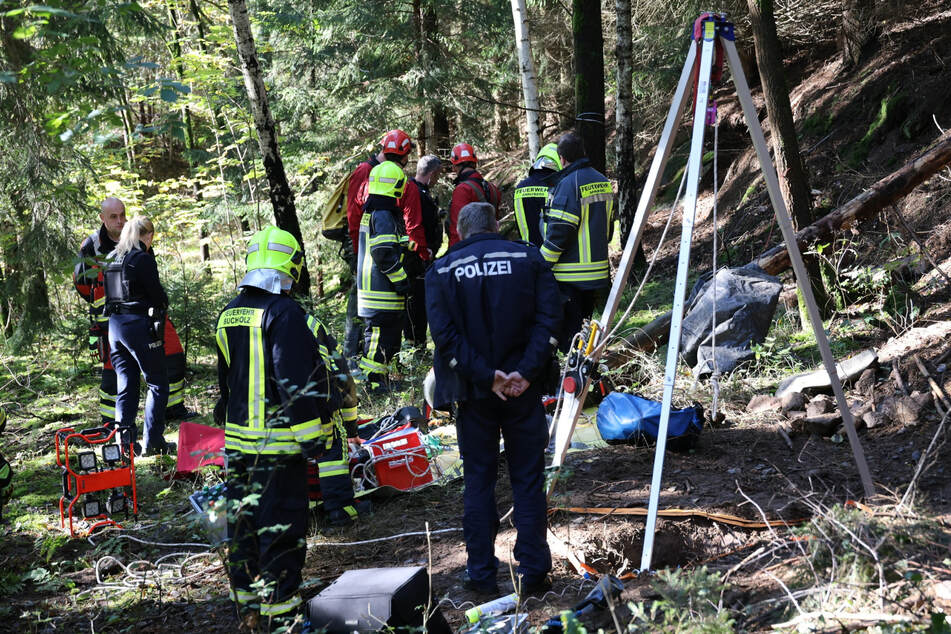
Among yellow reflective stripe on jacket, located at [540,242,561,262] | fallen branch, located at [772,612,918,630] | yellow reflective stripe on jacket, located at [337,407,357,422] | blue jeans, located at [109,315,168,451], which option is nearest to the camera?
fallen branch, located at [772,612,918,630]

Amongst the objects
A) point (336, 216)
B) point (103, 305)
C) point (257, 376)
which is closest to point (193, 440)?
point (103, 305)

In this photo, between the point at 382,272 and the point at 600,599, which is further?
the point at 382,272

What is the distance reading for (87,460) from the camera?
5344 mm

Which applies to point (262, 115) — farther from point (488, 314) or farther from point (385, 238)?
point (488, 314)

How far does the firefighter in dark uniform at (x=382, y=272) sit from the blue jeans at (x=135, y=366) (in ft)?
6.15

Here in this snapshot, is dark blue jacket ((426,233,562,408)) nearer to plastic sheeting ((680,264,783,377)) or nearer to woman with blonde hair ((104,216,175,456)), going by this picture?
plastic sheeting ((680,264,783,377))

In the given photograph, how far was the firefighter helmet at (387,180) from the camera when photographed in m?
6.96

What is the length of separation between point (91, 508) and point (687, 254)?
4.47 meters

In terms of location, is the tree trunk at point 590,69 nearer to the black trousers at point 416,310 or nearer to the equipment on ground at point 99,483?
the black trousers at point 416,310

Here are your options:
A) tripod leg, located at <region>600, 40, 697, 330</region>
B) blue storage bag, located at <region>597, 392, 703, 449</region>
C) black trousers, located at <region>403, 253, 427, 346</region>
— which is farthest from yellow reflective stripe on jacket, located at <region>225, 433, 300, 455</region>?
black trousers, located at <region>403, 253, 427, 346</region>

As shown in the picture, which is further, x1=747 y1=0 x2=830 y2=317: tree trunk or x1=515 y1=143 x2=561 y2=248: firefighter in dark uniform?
x1=747 y1=0 x2=830 y2=317: tree trunk

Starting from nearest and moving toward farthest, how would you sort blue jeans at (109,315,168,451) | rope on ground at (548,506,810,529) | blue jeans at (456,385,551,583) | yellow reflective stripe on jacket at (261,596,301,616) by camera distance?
yellow reflective stripe on jacket at (261,596,301,616) → blue jeans at (456,385,551,583) → rope on ground at (548,506,810,529) → blue jeans at (109,315,168,451)

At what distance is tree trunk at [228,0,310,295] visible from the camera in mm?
7977

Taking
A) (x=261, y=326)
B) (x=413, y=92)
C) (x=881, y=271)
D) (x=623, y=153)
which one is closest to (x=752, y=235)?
(x=623, y=153)
